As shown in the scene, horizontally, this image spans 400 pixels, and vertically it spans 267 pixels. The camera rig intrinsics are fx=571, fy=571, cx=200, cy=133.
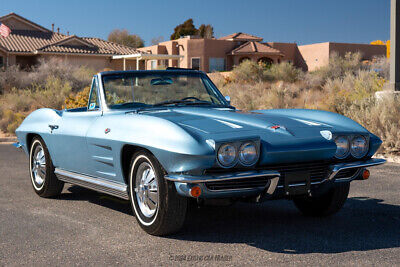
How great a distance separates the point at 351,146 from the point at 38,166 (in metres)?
3.94

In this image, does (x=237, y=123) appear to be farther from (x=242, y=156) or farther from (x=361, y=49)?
(x=361, y=49)

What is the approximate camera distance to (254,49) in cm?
5194

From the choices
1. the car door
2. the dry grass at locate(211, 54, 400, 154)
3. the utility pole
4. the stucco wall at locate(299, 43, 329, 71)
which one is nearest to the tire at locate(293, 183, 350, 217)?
the car door

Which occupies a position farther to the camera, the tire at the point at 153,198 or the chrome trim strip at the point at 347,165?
the chrome trim strip at the point at 347,165

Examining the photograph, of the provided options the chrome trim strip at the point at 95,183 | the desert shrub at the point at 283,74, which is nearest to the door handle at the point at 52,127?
the chrome trim strip at the point at 95,183

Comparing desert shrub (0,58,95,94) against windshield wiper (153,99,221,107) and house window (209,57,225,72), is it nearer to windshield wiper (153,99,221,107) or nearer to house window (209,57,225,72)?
house window (209,57,225,72)

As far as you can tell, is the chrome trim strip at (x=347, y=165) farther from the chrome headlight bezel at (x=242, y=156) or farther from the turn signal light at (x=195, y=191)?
the turn signal light at (x=195, y=191)

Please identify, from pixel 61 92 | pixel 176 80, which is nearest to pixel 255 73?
pixel 61 92

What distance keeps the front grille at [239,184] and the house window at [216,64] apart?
47324 mm

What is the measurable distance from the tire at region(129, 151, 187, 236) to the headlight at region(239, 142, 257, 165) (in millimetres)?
610

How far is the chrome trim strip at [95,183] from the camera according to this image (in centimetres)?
536

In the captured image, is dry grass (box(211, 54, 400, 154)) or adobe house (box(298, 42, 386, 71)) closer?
dry grass (box(211, 54, 400, 154))

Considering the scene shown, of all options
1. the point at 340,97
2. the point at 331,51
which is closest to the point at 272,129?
the point at 340,97

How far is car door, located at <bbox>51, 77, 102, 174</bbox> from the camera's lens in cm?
594
